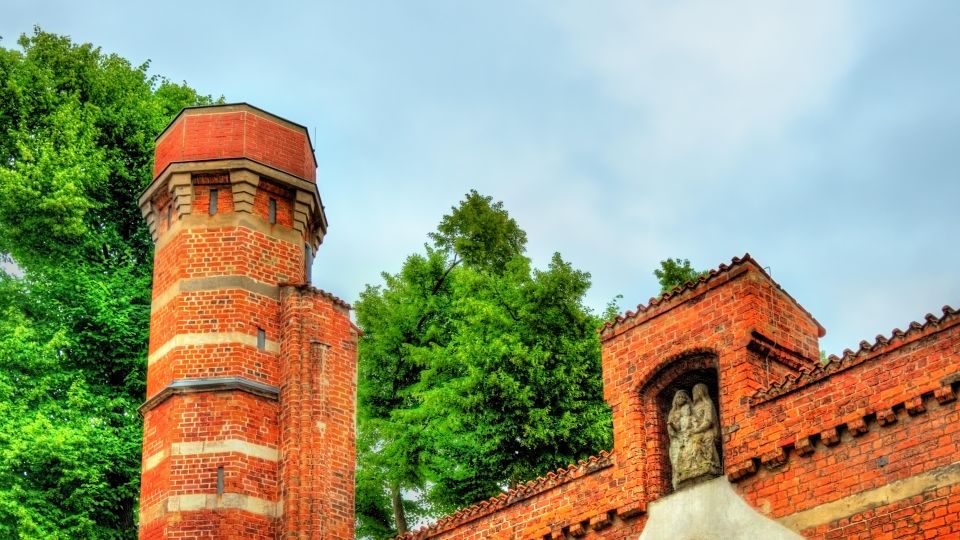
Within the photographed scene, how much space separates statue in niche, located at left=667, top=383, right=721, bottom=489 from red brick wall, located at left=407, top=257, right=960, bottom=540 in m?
0.23

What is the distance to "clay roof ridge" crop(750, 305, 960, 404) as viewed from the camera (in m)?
15.9

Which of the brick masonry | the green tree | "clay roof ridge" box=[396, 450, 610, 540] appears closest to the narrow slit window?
the brick masonry

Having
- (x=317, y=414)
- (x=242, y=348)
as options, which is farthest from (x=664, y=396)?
(x=242, y=348)

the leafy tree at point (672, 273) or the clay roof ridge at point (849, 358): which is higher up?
the leafy tree at point (672, 273)

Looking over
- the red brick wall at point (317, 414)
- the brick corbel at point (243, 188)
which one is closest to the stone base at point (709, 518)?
the red brick wall at point (317, 414)

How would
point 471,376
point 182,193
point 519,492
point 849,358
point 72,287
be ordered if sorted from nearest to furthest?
1. point 849,358
2. point 519,492
3. point 182,193
4. point 72,287
5. point 471,376

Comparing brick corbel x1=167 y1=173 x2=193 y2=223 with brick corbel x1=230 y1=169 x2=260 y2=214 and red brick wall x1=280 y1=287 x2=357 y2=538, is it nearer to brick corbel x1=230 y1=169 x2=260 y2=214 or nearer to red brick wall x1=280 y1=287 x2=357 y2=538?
brick corbel x1=230 y1=169 x2=260 y2=214

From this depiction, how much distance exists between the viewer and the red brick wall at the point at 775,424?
1570 centimetres

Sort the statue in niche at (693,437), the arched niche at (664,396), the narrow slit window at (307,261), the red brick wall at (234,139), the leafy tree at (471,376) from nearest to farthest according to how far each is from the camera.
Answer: the statue in niche at (693,437)
the arched niche at (664,396)
the red brick wall at (234,139)
the narrow slit window at (307,261)
the leafy tree at (471,376)

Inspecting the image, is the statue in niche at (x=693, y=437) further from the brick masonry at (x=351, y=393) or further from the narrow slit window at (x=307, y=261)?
the narrow slit window at (x=307, y=261)

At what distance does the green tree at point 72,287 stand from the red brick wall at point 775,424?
7.98 metres

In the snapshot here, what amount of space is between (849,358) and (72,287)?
55.4 ft

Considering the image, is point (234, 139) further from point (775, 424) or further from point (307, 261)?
point (775, 424)

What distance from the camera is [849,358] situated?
16.6 m
